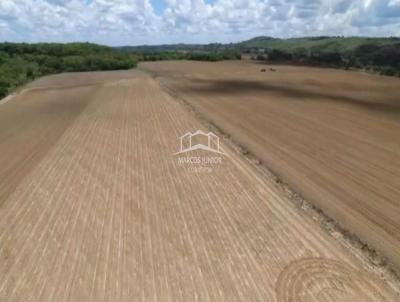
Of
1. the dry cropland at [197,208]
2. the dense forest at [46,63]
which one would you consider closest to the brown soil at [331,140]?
the dry cropland at [197,208]

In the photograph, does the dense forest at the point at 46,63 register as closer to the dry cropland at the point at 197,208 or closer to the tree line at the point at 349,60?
the dry cropland at the point at 197,208

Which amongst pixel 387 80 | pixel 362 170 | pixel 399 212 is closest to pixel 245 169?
pixel 362 170

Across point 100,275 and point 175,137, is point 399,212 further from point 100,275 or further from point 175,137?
point 175,137

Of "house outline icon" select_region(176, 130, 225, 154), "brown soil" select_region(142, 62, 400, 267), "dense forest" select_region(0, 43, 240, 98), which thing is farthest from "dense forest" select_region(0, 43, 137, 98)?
"house outline icon" select_region(176, 130, 225, 154)

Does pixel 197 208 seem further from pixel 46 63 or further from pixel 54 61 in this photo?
pixel 54 61

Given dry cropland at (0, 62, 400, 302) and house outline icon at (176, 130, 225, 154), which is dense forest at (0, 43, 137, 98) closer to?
dry cropland at (0, 62, 400, 302)
